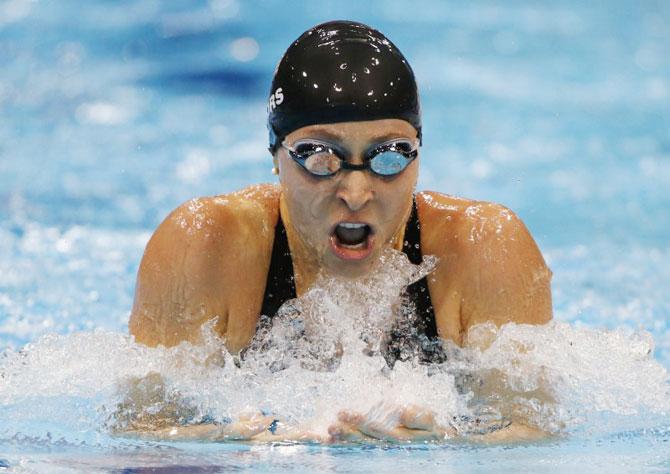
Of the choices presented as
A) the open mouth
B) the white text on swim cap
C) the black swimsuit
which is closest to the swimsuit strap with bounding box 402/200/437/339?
the black swimsuit

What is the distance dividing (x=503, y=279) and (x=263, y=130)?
4.01m

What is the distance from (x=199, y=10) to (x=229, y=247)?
507 cm

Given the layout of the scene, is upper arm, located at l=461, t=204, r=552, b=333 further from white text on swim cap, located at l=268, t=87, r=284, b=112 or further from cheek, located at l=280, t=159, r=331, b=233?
white text on swim cap, located at l=268, t=87, r=284, b=112

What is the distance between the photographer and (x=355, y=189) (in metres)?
2.48

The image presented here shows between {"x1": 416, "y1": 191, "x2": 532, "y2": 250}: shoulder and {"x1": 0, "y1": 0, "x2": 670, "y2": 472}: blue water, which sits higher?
{"x1": 0, "y1": 0, "x2": 670, "y2": 472}: blue water

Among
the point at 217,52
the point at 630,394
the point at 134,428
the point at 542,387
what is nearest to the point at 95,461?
the point at 134,428

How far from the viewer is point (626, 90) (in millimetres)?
6785

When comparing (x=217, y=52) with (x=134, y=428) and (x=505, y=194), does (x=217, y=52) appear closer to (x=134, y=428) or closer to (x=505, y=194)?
(x=505, y=194)

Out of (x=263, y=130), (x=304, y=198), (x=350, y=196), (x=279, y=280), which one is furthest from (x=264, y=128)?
(x=350, y=196)

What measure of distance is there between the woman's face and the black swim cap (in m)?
0.03

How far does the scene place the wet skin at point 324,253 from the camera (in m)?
2.54

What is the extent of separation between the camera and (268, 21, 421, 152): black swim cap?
8.35 feet

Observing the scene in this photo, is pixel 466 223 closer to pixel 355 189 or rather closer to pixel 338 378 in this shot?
pixel 355 189

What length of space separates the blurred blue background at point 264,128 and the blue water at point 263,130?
0.04 feet
